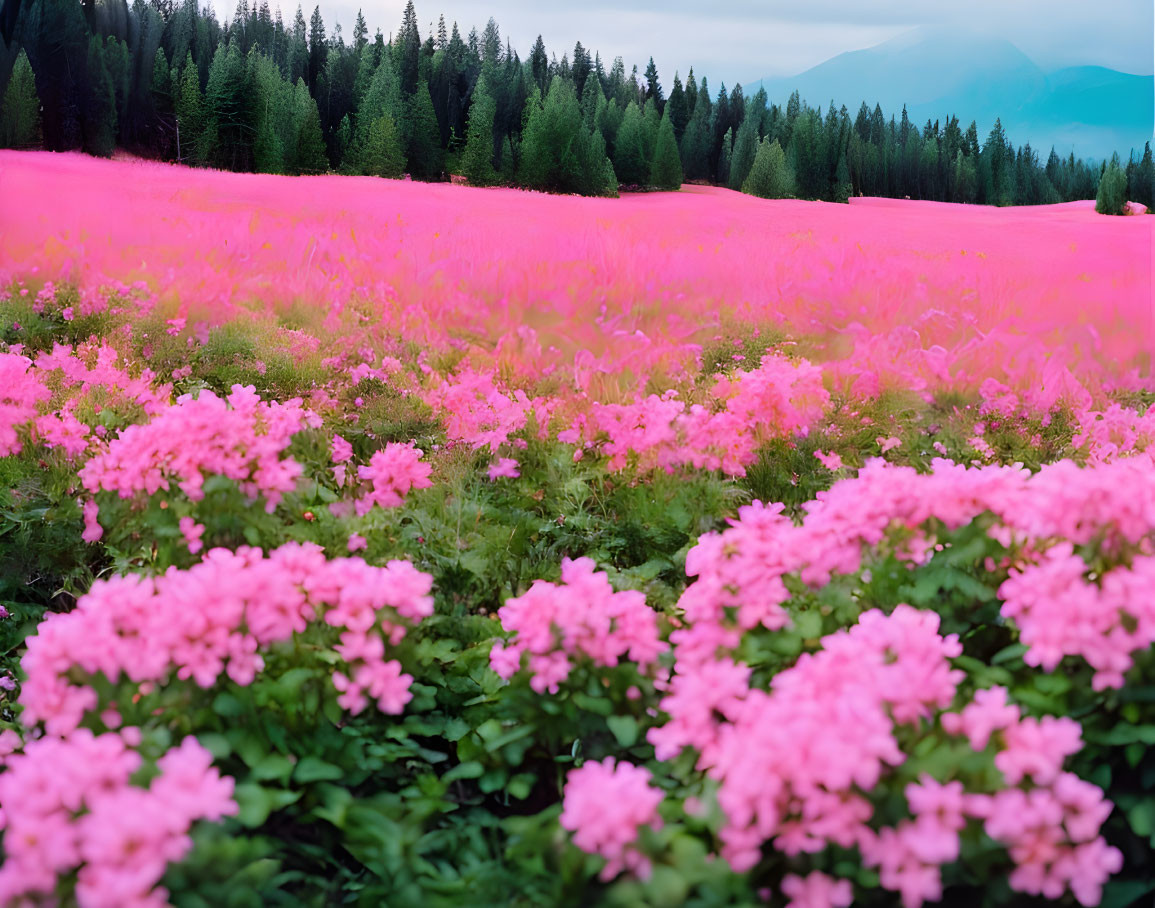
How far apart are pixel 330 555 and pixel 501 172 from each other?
21561 mm

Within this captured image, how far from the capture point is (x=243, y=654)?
6.14 ft

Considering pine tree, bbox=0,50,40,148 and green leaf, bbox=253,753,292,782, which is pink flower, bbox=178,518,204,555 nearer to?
green leaf, bbox=253,753,292,782

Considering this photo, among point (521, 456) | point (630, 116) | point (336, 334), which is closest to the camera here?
point (521, 456)

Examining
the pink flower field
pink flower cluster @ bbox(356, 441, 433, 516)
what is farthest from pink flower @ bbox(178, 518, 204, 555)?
pink flower cluster @ bbox(356, 441, 433, 516)

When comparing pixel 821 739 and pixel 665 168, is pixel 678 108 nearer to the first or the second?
pixel 665 168

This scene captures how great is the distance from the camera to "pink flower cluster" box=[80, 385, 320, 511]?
8.02ft

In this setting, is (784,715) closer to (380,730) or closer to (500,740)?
(500,740)

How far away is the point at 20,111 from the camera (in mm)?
18188

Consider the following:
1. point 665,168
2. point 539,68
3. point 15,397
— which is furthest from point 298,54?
point 15,397

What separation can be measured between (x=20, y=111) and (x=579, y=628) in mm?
21233

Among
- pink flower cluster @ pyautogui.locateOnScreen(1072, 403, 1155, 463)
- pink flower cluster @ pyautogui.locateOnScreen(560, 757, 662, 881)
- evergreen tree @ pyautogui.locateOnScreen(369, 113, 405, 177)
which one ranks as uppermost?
evergreen tree @ pyautogui.locateOnScreen(369, 113, 405, 177)

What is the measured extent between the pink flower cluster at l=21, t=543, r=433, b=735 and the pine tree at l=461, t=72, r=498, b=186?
21087 millimetres

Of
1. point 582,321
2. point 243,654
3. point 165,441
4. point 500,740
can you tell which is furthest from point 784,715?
point 582,321

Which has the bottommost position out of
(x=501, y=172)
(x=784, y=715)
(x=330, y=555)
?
(x=330, y=555)
